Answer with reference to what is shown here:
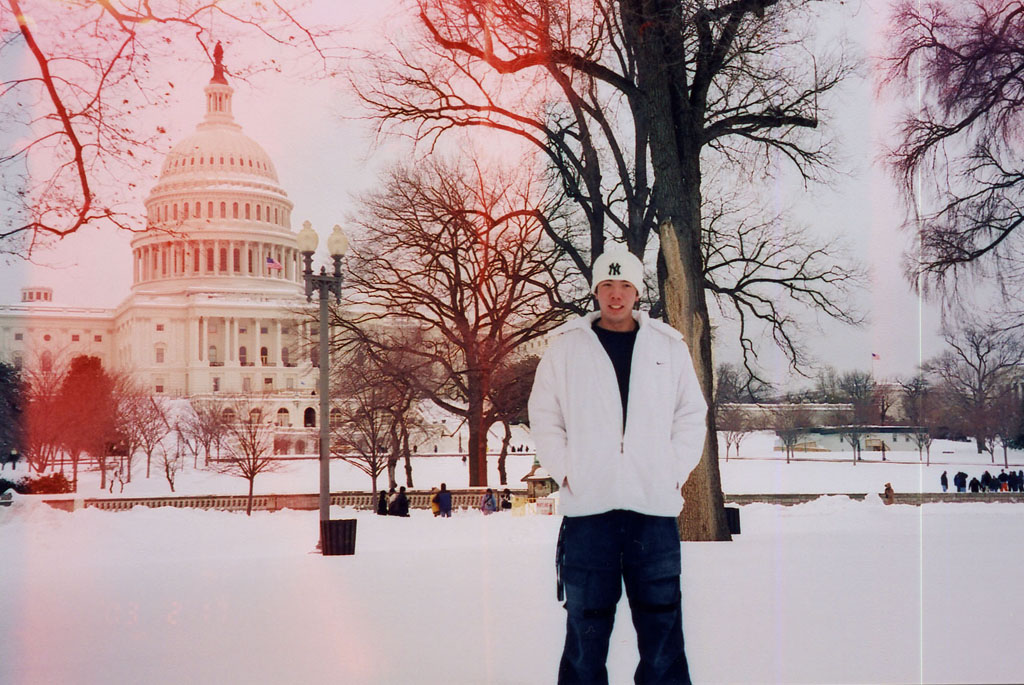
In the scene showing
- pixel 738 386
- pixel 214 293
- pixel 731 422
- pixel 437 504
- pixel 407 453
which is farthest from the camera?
pixel 214 293

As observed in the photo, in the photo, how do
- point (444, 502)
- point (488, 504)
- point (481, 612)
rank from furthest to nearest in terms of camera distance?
point (488, 504)
point (444, 502)
point (481, 612)

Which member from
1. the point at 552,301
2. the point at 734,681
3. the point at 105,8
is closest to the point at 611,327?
the point at 734,681

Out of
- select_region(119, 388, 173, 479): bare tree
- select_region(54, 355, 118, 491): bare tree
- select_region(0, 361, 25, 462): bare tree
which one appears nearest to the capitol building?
select_region(119, 388, 173, 479): bare tree

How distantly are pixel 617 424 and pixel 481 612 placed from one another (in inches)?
119

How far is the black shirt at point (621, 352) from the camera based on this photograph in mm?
3934

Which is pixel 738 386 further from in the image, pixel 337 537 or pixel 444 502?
pixel 337 537

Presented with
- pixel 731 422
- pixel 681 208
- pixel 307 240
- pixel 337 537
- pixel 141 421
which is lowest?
pixel 731 422

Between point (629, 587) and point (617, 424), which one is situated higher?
point (617, 424)

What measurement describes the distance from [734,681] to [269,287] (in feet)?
311

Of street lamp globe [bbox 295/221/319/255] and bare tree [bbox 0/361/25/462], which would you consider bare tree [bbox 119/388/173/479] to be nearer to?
bare tree [bbox 0/361/25/462]

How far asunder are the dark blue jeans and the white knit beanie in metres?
0.91

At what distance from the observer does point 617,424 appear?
3869 millimetres

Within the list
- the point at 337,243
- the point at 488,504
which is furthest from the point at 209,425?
the point at 337,243

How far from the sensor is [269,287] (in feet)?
315
